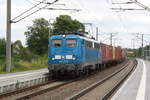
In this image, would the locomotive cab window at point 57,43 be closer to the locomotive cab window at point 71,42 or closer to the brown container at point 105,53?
the locomotive cab window at point 71,42

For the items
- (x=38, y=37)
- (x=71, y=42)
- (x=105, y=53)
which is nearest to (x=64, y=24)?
(x=38, y=37)

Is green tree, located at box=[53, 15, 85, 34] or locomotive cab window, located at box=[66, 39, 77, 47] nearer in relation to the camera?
locomotive cab window, located at box=[66, 39, 77, 47]

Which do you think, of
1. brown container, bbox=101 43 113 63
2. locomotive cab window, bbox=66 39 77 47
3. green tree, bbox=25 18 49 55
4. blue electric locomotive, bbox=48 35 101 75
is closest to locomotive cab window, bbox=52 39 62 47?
blue electric locomotive, bbox=48 35 101 75

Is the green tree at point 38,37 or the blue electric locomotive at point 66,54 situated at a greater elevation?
the green tree at point 38,37

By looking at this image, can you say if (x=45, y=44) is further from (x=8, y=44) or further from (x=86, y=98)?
(x=86, y=98)

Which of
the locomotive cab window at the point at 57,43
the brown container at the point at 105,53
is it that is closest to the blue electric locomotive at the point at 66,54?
the locomotive cab window at the point at 57,43

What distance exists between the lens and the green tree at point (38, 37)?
291 feet

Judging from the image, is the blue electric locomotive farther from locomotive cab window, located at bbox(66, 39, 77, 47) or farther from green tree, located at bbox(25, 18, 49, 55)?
green tree, located at bbox(25, 18, 49, 55)

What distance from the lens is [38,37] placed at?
93.4 metres

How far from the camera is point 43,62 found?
53188mm

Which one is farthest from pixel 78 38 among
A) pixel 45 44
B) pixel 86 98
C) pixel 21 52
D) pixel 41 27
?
pixel 41 27

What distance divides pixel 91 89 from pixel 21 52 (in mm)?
31270

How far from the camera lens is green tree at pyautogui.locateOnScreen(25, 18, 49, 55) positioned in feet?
291

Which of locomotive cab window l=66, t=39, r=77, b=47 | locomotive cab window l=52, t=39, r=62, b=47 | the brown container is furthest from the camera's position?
the brown container
